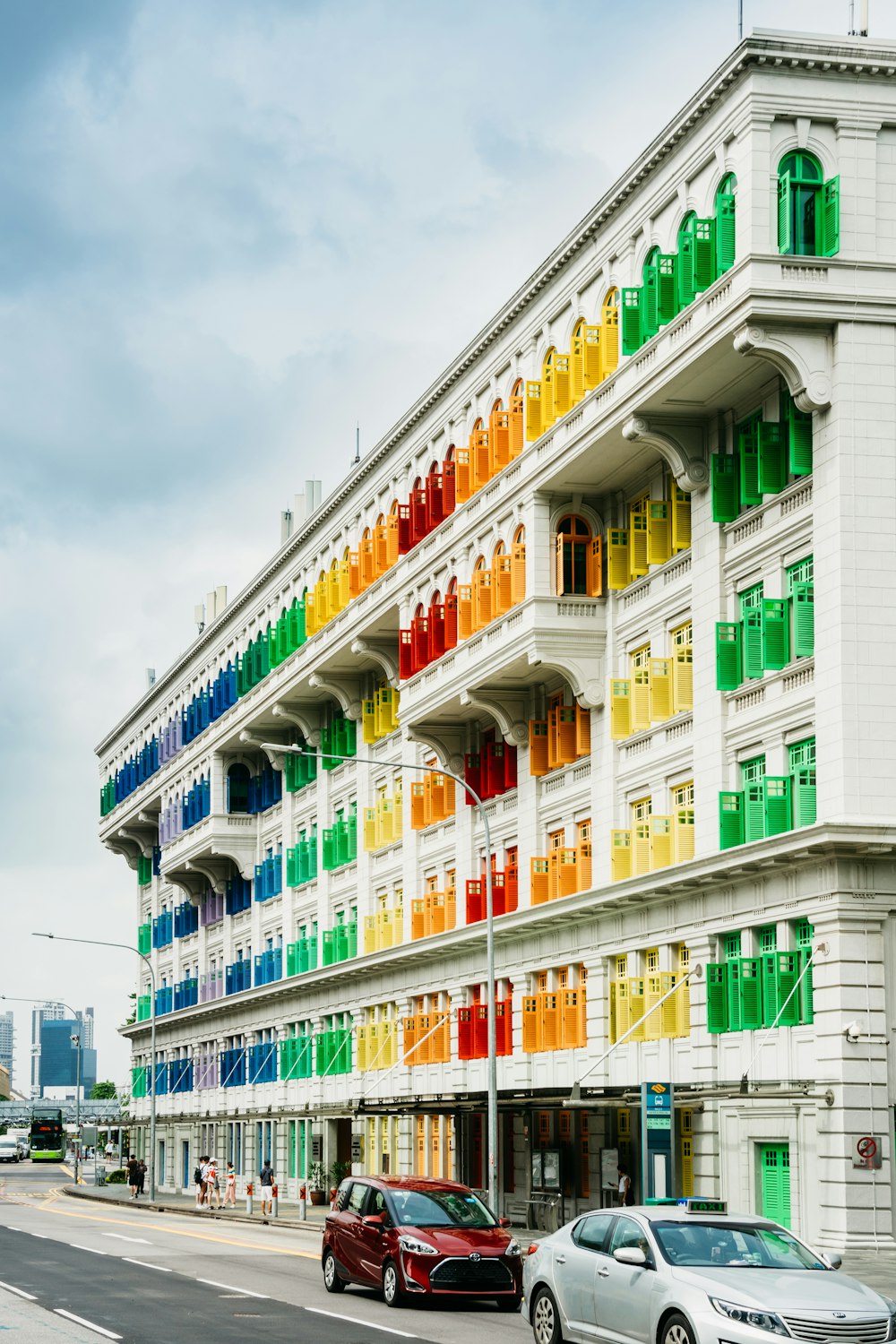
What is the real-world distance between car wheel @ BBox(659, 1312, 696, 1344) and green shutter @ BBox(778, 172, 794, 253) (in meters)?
21.3

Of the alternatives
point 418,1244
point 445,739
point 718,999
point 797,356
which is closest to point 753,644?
point 797,356

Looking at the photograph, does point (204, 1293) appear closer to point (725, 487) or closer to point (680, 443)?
point (725, 487)

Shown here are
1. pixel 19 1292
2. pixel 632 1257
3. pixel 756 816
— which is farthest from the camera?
pixel 756 816

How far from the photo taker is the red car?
83.8 ft

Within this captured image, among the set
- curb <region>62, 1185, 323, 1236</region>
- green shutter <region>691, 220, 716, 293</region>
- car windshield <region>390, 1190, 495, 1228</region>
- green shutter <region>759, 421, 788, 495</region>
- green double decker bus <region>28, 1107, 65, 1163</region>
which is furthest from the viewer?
green double decker bus <region>28, 1107, 65, 1163</region>

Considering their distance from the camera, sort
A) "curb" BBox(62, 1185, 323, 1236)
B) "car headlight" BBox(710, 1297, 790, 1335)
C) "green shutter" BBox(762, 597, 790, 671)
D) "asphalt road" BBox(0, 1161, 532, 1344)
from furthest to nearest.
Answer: "curb" BBox(62, 1185, 323, 1236) < "green shutter" BBox(762, 597, 790, 671) < "asphalt road" BBox(0, 1161, 532, 1344) < "car headlight" BBox(710, 1297, 790, 1335)

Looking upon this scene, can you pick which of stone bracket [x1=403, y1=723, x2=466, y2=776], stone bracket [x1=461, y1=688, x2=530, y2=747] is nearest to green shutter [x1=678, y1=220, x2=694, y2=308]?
stone bracket [x1=461, y1=688, x2=530, y2=747]

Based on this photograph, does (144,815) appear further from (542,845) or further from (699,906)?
(699,906)

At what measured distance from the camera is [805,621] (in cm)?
3384

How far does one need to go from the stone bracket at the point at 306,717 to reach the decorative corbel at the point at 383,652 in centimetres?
888

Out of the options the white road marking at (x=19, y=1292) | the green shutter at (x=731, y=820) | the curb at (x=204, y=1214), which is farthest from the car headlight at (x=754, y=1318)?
the curb at (x=204, y=1214)

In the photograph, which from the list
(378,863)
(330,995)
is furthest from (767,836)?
(330,995)

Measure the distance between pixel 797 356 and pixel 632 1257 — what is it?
1895 cm

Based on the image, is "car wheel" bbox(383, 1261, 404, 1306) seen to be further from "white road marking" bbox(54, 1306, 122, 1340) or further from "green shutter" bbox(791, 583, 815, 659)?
"green shutter" bbox(791, 583, 815, 659)
